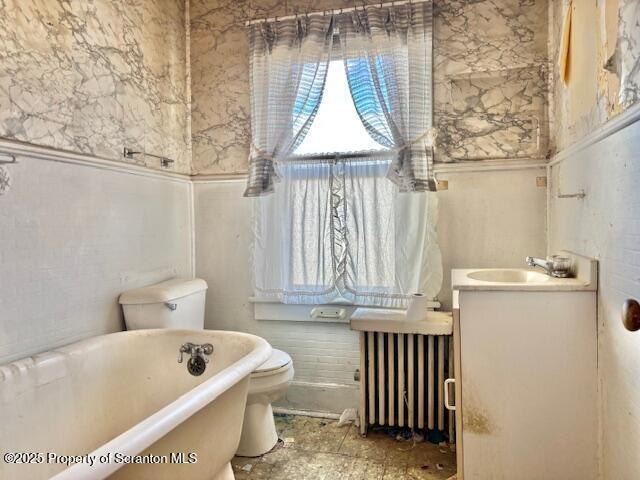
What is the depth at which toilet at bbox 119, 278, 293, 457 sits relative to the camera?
199 cm

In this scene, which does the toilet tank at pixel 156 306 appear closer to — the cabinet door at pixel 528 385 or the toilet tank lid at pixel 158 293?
the toilet tank lid at pixel 158 293

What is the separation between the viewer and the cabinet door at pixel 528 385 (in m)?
1.55

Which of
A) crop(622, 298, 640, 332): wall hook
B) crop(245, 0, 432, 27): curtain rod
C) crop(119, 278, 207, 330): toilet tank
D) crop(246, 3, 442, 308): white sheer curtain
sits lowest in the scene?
crop(119, 278, 207, 330): toilet tank

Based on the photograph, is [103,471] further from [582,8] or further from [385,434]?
[582,8]

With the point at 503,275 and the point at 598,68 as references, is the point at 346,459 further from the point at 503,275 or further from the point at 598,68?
the point at 598,68

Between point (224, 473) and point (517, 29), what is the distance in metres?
2.59

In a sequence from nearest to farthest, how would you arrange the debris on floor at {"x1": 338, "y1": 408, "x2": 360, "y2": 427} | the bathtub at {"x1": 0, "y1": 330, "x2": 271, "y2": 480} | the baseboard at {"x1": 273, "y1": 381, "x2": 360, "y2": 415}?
1. the bathtub at {"x1": 0, "y1": 330, "x2": 271, "y2": 480}
2. the debris on floor at {"x1": 338, "y1": 408, "x2": 360, "y2": 427}
3. the baseboard at {"x1": 273, "y1": 381, "x2": 360, "y2": 415}

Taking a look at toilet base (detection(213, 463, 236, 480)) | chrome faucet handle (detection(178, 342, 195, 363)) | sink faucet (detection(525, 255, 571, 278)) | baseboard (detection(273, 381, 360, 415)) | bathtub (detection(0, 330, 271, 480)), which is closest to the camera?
bathtub (detection(0, 330, 271, 480))

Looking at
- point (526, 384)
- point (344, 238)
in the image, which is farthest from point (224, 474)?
point (344, 238)

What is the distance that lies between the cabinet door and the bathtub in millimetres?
852

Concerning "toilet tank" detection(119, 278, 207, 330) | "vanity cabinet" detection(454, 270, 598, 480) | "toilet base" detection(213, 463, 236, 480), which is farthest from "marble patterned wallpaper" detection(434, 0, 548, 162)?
"toilet base" detection(213, 463, 236, 480)

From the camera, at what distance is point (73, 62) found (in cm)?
186

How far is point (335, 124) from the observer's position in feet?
8.15

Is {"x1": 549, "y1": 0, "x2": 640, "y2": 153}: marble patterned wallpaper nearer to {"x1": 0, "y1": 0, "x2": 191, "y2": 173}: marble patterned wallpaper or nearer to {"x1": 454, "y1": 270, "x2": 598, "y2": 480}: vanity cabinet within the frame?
{"x1": 454, "y1": 270, "x2": 598, "y2": 480}: vanity cabinet
